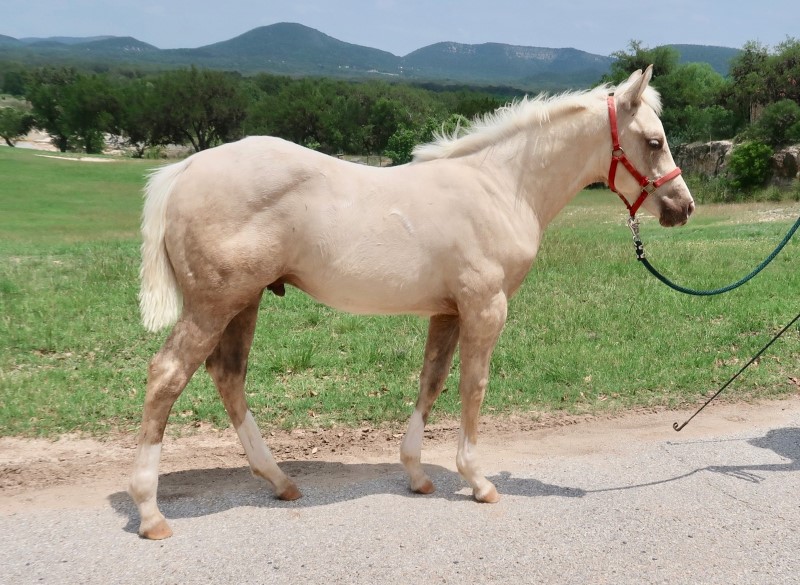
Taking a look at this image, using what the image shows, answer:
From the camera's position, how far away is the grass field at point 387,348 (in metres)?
5.71

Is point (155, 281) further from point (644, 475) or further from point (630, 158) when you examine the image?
point (644, 475)

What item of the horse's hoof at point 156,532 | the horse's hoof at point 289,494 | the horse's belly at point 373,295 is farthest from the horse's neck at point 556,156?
the horse's hoof at point 156,532

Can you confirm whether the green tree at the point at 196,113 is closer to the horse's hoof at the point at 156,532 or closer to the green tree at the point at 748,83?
the green tree at the point at 748,83

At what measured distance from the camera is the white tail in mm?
3623

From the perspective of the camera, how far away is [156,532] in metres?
3.54

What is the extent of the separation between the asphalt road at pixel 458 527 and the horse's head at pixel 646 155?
172 centimetres

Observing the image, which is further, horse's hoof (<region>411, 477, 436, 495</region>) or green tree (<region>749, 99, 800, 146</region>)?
green tree (<region>749, 99, 800, 146</region>)

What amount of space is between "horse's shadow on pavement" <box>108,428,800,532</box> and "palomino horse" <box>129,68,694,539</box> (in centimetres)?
17

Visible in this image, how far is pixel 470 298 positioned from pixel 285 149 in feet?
4.27

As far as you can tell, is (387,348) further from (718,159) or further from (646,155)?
(718,159)

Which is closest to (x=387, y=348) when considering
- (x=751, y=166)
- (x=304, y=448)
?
(x=304, y=448)

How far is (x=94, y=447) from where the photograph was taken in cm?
497

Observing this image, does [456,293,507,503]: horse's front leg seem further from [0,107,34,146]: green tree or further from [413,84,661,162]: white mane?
[0,107,34,146]: green tree

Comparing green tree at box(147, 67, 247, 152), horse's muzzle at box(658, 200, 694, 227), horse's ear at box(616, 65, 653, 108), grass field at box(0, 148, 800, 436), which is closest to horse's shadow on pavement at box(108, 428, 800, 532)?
grass field at box(0, 148, 800, 436)
